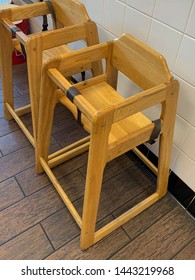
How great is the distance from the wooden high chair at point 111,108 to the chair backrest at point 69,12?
0.77ft

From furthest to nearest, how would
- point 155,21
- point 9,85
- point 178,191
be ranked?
1. point 9,85
2. point 178,191
3. point 155,21

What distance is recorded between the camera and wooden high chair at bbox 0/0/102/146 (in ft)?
3.27

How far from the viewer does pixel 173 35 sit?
90 cm

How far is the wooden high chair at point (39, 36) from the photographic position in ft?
3.27

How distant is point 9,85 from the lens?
4.58 feet

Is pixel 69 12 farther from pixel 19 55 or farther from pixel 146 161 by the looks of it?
pixel 19 55

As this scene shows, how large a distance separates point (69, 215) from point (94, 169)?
45cm

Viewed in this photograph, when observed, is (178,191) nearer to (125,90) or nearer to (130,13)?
(125,90)

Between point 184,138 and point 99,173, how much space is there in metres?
0.43

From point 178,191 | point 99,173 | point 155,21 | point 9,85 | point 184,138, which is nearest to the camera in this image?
point 99,173

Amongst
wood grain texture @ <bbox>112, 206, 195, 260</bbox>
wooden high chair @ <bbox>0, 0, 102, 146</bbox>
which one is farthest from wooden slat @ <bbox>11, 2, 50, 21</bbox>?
wood grain texture @ <bbox>112, 206, 195, 260</bbox>

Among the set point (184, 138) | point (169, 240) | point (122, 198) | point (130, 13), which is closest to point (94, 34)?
point (130, 13)

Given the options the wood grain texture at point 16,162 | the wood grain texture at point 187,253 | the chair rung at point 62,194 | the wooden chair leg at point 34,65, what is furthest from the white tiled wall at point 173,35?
the wood grain texture at point 16,162

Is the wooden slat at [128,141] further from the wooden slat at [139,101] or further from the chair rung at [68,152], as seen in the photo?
the chair rung at [68,152]
